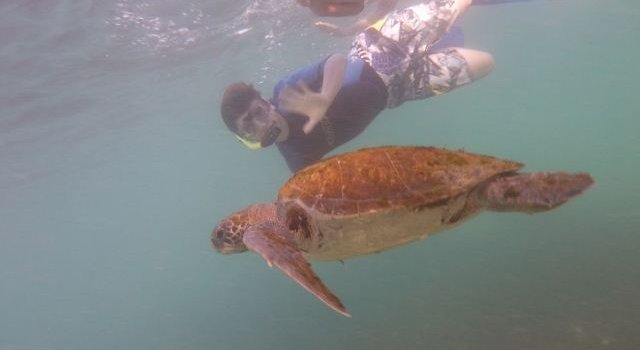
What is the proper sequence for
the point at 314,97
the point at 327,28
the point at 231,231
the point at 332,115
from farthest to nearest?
the point at 327,28, the point at 332,115, the point at 314,97, the point at 231,231

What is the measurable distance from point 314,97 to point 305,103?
12 centimetres

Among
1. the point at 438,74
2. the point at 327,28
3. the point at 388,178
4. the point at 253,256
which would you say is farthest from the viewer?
the point at 253,256

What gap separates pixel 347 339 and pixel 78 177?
33.9 metres

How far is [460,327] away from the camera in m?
7.49

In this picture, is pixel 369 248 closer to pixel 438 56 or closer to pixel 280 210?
pixel 280 210

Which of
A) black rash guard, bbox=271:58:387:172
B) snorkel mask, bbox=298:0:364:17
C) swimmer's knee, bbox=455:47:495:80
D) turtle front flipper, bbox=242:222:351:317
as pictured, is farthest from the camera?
swimmer's knee, bbox=455:47:495:80

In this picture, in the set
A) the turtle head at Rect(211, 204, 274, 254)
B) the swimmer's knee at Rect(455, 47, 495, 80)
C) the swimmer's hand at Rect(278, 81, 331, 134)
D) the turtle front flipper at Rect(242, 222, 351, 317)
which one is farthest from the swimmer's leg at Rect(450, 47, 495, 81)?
the turtle front flipper at Rect(242, 222, 351, 317)

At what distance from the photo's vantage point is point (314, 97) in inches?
174

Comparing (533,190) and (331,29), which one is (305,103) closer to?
(533,190)

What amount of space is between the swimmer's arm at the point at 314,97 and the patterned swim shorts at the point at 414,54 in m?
1.34

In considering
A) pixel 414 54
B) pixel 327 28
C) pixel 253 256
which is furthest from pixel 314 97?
pixel 253 256

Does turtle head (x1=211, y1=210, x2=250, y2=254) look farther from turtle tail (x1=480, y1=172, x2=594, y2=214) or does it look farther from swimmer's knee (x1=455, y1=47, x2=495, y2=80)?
swimmer's knee (x1=455, y1=47, x2=495, y2=80)

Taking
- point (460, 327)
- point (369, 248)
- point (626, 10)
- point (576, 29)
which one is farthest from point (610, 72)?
point (369, 248)

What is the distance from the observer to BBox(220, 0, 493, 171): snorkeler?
444cm
